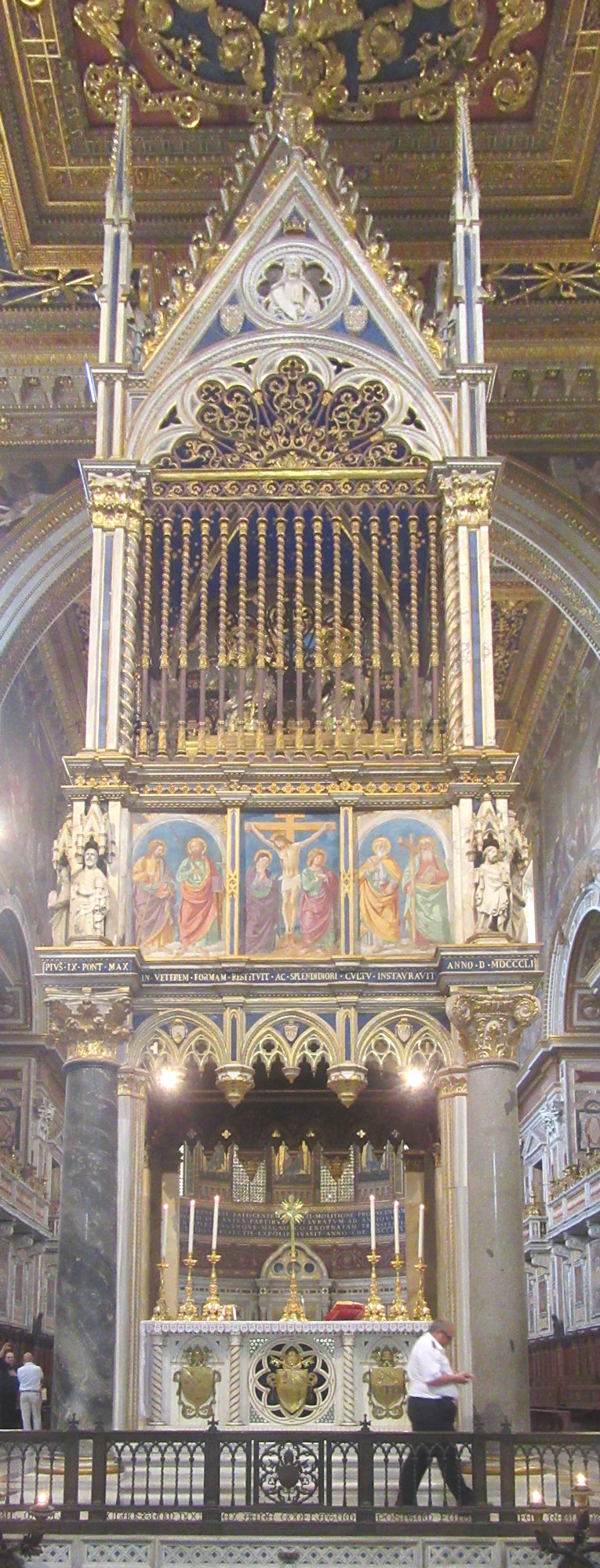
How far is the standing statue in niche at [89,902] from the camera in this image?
14.9m

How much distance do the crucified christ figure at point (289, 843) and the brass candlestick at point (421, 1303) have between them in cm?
384

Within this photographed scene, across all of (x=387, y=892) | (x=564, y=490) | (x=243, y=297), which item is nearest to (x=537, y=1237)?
(x=564, y=490)

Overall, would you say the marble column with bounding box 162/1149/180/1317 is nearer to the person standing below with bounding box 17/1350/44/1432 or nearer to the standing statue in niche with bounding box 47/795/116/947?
the standing statue in niche with bounding box 47/795/116/947

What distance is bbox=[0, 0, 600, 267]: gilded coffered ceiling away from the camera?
21.3m

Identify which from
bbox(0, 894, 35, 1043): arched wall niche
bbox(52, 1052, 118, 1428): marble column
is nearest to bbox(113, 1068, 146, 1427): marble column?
bbox(52, 1052, 118, 1428): marble column

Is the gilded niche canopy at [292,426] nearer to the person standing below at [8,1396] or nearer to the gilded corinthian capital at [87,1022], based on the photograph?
the gilded corinthian capital at [87,1022]

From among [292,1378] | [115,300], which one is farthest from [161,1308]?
[115,300]

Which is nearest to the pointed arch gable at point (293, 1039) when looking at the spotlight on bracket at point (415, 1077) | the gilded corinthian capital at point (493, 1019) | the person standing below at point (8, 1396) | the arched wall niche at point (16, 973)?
the spotlight on bracket at point (415, 1077)

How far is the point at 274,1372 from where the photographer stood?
14.8 meters

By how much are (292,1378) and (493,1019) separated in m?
3.67

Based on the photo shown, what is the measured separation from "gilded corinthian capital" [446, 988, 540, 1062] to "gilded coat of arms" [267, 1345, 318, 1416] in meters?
3.13

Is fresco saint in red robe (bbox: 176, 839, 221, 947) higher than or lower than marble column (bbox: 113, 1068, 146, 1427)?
higher

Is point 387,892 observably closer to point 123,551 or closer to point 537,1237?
point 123,551

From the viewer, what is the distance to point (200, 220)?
75.3 ft
